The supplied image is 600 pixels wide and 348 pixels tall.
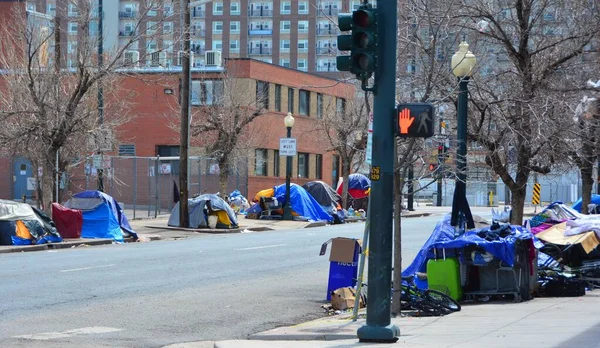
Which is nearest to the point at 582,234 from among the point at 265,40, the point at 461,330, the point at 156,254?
the point at 461,330

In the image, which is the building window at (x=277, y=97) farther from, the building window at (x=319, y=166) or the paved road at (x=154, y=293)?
the paved road at (x=154, y=293)

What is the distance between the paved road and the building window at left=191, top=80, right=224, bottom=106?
23335 millimetres

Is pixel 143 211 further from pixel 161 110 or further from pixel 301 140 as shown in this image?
pixel 301 140

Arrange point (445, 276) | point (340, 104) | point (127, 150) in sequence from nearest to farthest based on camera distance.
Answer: point (445, 276), point (127, 150), point (340, 104)

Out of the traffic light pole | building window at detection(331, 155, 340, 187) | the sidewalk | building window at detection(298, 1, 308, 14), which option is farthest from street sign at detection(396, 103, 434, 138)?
building window at detection(298, 1, 308, 14)

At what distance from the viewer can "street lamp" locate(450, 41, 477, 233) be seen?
14.7 metres

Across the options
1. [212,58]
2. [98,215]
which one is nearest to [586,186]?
[98,215]

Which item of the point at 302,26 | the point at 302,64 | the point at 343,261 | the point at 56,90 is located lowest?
the point at 343,261

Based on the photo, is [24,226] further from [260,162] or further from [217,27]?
[217,27]

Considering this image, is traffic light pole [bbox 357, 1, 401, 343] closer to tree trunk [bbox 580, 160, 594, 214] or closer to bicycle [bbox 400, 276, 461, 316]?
bicycle [bbox 400, 276, 461, 316]

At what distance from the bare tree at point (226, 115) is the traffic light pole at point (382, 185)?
33.0m

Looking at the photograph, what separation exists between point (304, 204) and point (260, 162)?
1256 cm

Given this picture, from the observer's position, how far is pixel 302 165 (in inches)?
2266

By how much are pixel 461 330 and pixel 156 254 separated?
12218mm
